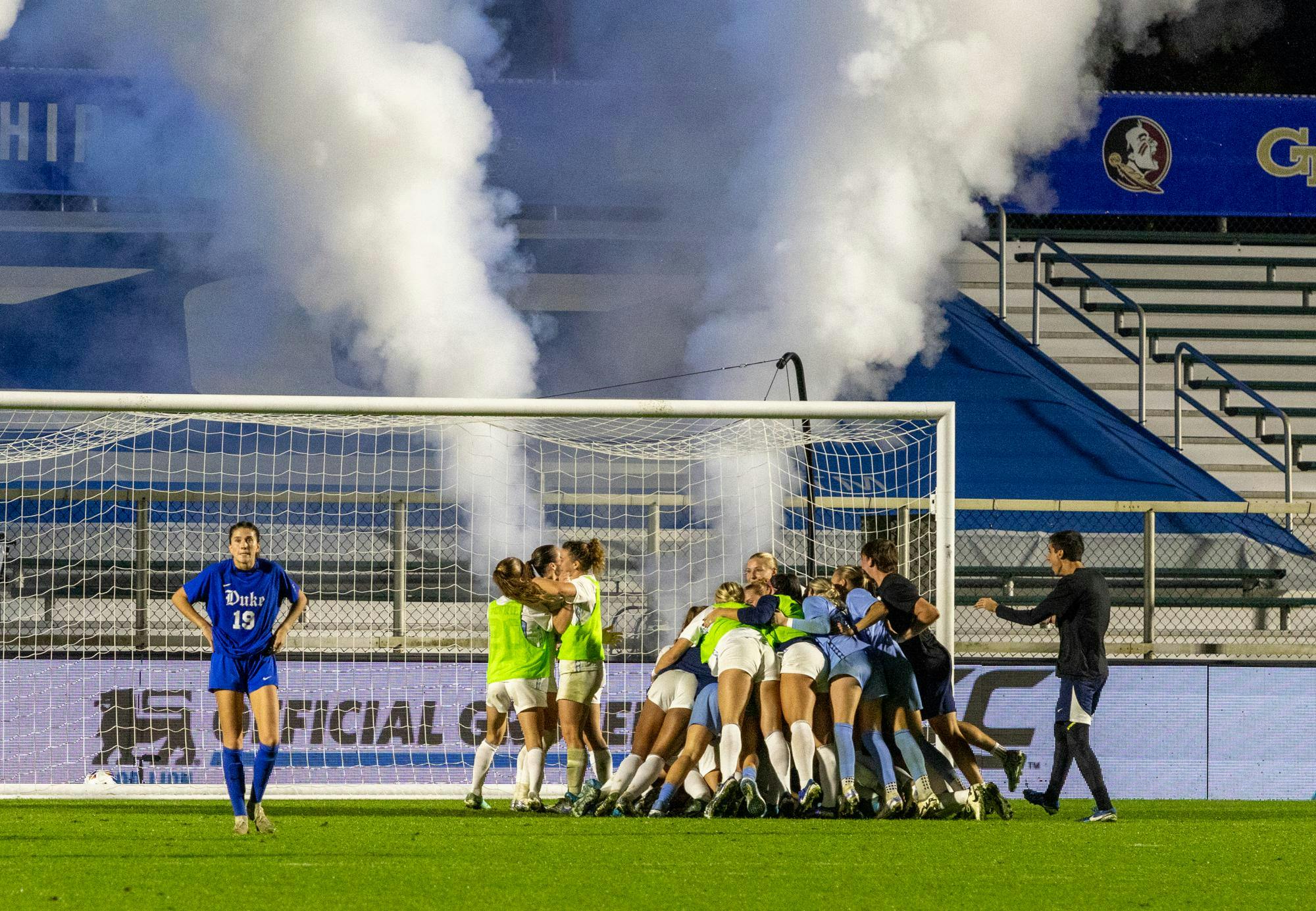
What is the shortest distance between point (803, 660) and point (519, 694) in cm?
145

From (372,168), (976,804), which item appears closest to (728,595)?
(976,804)

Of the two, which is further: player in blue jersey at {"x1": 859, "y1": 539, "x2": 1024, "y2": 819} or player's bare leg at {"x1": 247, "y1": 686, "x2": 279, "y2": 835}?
player in blue jersey at {"x1": 859, "y1": 539, "x2": 1024, "y2": 819}

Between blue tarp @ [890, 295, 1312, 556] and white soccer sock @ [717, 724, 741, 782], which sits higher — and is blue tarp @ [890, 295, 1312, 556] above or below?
above

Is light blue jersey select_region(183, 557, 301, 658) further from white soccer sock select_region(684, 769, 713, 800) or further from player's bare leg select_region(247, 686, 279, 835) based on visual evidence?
white soccer sock select_region(684, 769, 713, 800)

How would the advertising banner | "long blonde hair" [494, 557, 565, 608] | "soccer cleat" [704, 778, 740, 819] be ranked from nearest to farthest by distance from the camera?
"long blonde hair" [494, 557, 565, 608] → "soccer cleat" [704, 778, 740, 819] → the advertising banner

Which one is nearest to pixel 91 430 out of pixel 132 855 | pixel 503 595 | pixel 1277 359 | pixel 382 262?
pixel 503 595

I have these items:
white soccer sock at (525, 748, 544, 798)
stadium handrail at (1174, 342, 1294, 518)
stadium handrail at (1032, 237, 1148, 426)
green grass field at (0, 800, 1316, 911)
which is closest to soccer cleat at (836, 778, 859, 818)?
green grass field at (0, 800, 1316, 911)

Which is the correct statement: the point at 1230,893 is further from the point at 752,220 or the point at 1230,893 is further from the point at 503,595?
the point at 752,220

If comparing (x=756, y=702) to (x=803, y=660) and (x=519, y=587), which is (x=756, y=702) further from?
(x=519, y=587)

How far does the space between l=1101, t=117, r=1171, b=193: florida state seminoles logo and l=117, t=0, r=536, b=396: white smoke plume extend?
6.53 m

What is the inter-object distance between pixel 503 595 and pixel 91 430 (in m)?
3.28

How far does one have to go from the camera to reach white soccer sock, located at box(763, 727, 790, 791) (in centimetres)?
786

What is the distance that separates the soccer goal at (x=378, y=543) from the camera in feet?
29.9

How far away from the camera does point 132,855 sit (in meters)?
5.98
